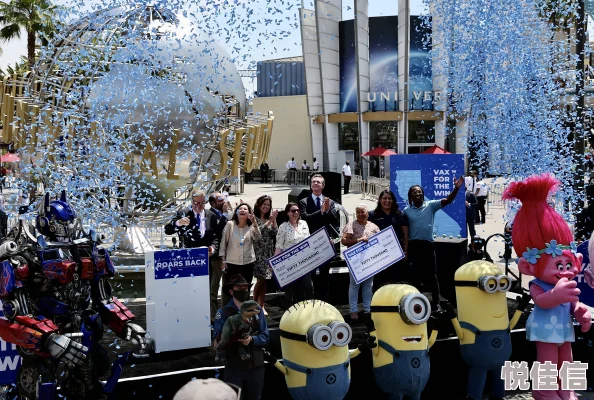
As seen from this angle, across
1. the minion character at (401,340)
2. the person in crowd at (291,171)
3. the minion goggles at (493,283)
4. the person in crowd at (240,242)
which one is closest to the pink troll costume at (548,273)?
the minion goggles at (493,283)

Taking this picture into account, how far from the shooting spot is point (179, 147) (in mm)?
7246

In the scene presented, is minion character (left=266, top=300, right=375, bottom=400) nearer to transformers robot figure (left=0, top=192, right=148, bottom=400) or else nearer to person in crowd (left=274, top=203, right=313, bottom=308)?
transformers robot figure (left=0, top=192, right=148, bottom=400)

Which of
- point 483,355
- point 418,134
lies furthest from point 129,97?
point 418,134

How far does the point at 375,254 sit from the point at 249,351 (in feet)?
8.13

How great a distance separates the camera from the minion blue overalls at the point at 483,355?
5.64 metres

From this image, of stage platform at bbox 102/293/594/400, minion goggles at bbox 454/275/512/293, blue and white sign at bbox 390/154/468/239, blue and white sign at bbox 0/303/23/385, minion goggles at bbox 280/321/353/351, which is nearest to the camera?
minion goggles at bbox 280/321/353/351

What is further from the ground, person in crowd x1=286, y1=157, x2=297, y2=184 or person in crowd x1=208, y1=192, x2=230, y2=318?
person in crowd x1=208, y1=192, x2=230, y2=318

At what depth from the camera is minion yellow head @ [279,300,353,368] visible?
466 cm

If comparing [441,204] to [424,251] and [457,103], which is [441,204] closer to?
[424,251]

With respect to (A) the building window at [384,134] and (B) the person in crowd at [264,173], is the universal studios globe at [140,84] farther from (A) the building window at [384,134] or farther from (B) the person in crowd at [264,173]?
(B) the person in crowd at [264,173]

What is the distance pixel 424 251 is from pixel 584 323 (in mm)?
2224

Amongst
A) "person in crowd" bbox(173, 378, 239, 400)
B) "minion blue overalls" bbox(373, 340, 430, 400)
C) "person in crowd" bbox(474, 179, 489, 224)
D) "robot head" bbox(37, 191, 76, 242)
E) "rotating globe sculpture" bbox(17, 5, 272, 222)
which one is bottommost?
"person in crowd" bbox(474, 179, 489, 224)

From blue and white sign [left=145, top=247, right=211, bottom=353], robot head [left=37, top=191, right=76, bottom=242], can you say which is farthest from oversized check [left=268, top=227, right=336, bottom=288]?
robot head [left=37, top=191, right=76, bottom=242]

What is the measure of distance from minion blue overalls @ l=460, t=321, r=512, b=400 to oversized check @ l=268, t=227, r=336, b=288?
170cm
